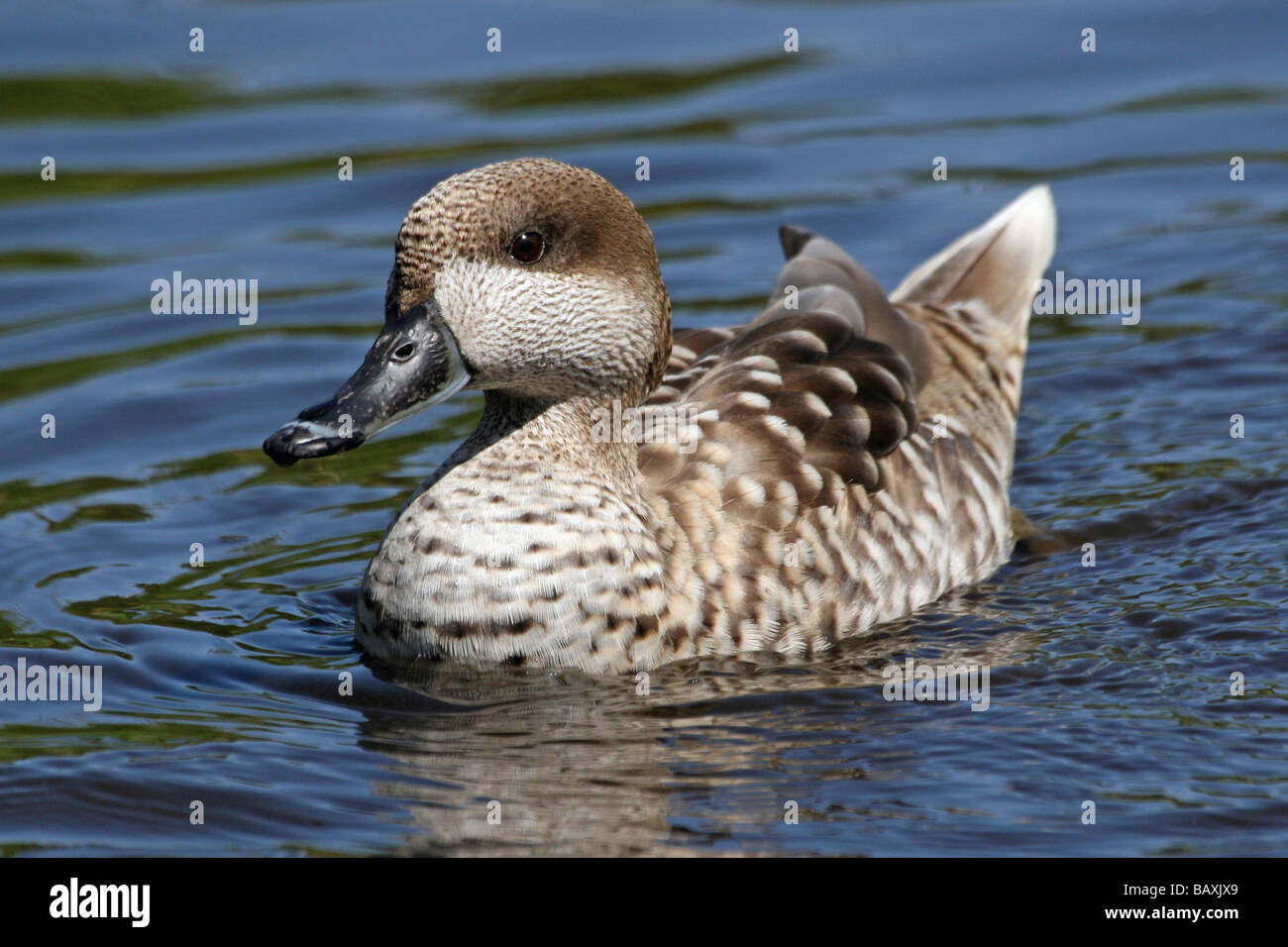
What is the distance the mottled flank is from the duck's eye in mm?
34

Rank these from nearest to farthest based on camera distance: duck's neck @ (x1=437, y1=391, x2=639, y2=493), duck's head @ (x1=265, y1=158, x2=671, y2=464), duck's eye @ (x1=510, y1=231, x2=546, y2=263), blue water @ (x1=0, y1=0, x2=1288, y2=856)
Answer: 1. blue water @ (x1=0, y1=0, x2=1288, y2=856)
2. duck's head @ (x1=265, y1=158, x2=671, y2=464)
3. duck's eye @ (x1=510, y1=231, x2=546, y2=263)
4. duck's neck @ (x1=437, y1=391, x2=639, y2=493)

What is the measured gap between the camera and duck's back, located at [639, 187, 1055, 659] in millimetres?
7953

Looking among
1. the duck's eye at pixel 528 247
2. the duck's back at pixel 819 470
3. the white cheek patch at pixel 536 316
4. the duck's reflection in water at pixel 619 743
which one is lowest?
the duck's reflection in water at pixel 619 743

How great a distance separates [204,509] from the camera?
32.4 feet

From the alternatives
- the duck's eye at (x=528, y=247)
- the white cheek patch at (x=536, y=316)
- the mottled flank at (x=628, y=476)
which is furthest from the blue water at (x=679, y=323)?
the duck's eye at (x=528, y=247)

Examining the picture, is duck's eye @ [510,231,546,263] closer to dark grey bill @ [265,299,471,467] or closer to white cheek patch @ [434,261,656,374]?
white cheek patch @ [434,261,656,374]

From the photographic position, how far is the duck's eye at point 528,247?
7371 mm

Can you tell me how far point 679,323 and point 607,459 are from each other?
4.59 meters

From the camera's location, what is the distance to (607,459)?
7.86m

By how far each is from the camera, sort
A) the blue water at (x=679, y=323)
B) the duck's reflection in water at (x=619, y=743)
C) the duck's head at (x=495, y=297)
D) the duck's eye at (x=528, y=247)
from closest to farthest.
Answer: the duck's reflection in water at (x=619, y=743), the blue water at (x=679, y=323), the duck's head at (x=495, y=297), the duck's eye at (x=528, y=247)

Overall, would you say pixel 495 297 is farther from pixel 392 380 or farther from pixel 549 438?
pixel 549 438

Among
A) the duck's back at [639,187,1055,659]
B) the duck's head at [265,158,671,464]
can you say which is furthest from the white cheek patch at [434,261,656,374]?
the duck's back at [639,187,1055,659]

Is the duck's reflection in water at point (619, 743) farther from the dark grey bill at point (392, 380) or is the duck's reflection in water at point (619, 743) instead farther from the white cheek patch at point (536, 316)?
the white cheek patch at point (536, 316)

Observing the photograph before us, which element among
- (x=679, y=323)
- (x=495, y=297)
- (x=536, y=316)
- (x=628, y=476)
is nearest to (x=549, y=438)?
(x=628, y=476)
